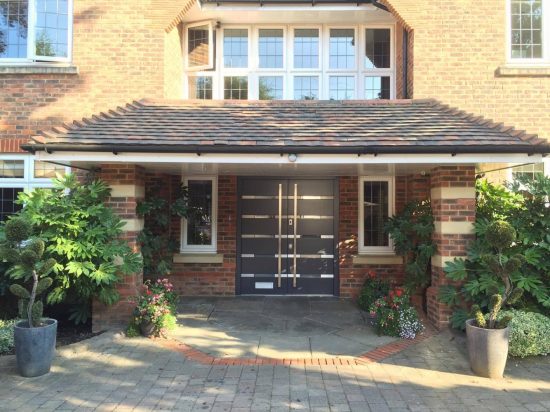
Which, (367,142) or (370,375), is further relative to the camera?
(367,142)

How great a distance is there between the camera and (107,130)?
698 cm

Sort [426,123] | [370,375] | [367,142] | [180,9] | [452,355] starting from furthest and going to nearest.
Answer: [180,9], [426,123], [367,142], [452,355], [370,375]

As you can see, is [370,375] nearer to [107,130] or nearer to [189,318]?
[189,318]

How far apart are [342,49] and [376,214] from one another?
368 centimetres

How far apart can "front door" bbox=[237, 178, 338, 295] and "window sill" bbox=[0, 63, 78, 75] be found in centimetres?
398

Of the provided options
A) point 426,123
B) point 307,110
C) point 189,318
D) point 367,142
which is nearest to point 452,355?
point 367,142

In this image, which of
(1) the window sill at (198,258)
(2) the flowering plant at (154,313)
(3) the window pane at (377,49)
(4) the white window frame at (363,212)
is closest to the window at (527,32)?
(3) the window pane at (377,49)

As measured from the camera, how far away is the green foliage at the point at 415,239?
7.25 metres

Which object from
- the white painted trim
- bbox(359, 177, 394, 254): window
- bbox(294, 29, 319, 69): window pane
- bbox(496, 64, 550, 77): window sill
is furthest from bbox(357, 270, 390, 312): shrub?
bbox(294, 29, 319, 69): window pane

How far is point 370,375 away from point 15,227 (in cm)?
451

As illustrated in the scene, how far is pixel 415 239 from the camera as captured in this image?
7922 mm

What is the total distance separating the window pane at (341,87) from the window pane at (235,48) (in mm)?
1934

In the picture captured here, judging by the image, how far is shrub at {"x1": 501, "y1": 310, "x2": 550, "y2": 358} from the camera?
5738mm

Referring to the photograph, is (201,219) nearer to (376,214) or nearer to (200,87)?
(200,87)
